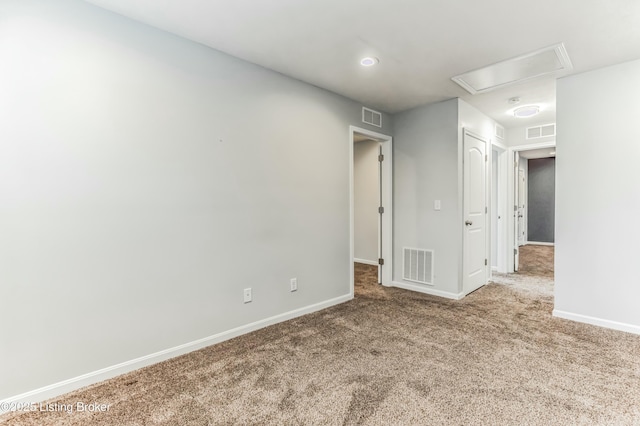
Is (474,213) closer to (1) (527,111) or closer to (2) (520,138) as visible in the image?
(1) (527,111)

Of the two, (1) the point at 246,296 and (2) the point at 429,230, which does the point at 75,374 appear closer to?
(1) the point at 246,296

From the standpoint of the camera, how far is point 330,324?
10.2 feet

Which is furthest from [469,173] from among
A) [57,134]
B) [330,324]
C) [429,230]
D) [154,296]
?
[57,134]

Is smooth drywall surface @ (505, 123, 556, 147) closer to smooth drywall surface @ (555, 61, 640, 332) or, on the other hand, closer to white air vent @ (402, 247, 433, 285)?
smooth drywall surface @ (555, 61, 640, 332)

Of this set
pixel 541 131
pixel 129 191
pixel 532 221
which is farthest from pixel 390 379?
pixel 532 221

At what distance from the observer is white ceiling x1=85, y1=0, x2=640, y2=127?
2.09m

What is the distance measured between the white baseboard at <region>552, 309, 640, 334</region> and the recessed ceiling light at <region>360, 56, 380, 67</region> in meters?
3.18

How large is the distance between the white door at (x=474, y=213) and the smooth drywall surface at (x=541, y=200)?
6140mm

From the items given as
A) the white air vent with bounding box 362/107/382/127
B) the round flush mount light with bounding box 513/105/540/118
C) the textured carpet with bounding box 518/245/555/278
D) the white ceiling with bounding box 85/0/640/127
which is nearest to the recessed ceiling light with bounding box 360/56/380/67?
the white ceiling with bounding box 85/0/640/127

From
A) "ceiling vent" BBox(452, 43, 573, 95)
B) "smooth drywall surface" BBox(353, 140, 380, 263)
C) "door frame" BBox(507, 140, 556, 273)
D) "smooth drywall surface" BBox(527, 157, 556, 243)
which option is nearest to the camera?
"ceiling vent" BBox(452, 43, 573, 95)

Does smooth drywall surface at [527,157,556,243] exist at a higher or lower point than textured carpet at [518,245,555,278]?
higher

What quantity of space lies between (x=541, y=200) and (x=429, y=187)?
7296mm

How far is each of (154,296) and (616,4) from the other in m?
3.80

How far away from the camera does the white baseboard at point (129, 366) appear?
188 cm
